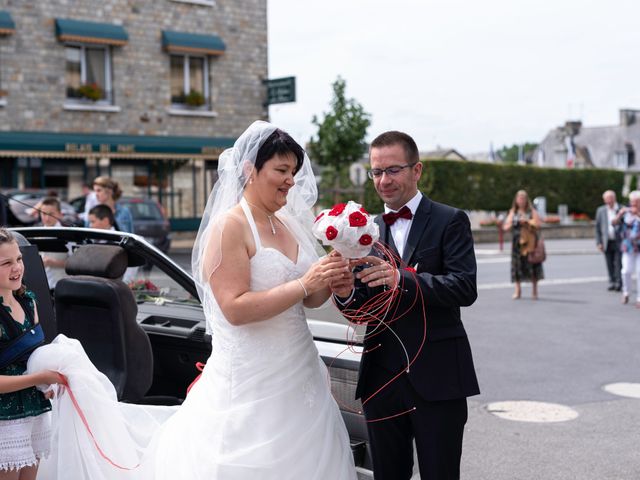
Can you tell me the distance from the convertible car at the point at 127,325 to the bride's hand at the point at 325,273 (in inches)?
40.3

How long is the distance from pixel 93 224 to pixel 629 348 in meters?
6.61

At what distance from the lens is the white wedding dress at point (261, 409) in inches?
130

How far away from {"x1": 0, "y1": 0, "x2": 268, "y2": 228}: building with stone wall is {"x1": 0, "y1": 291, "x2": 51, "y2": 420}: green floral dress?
22.1 m

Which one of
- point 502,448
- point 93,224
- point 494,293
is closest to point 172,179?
point 494,293

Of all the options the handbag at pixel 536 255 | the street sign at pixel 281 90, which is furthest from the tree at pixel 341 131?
the handbag at pixel 536 255

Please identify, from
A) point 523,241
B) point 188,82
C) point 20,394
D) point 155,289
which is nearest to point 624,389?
point 155,289

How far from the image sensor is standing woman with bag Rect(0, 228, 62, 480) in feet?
11.3

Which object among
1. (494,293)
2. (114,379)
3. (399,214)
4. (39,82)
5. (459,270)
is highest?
(39,82)

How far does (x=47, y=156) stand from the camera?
81.5 ft

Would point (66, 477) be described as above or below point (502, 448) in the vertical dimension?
above

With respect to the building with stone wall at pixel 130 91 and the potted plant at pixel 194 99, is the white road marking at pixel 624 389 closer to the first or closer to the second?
the building with stone wall at pixel 130 91

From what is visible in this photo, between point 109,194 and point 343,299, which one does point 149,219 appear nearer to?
point 109,194

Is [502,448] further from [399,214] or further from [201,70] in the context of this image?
[201,70]

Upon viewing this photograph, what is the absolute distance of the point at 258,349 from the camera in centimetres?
338
